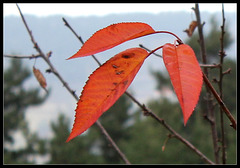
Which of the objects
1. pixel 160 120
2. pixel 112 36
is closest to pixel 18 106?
pixel 160 120

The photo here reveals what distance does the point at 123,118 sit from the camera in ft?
41.2

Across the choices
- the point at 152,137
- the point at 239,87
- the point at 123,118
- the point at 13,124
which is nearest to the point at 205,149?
the point at 152,137

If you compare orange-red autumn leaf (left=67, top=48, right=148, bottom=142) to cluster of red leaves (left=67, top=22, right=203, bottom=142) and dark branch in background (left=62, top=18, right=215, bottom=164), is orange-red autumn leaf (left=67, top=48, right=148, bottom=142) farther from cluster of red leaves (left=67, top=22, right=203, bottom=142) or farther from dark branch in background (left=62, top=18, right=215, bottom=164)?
dark branch in background (left=62, top=18, right=215, bottom=164)

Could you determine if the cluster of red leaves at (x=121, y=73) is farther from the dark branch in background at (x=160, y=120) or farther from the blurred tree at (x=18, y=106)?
the blurred tree at (x=18, y=106)

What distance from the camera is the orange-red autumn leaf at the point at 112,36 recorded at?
0.33 metres

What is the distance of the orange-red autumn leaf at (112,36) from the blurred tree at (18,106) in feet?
37.2

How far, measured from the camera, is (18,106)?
12.6 m

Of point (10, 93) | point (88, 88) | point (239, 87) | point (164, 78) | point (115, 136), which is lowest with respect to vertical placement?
point (115, 136)

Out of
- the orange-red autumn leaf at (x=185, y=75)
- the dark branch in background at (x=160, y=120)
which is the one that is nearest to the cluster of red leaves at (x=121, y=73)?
the orange-red autumn leaf at (x=185, y=75)

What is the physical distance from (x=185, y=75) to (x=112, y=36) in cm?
9

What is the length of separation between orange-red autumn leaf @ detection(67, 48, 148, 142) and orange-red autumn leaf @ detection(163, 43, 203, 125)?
0.10ft

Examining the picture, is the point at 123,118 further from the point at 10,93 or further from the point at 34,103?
the point at 10,93

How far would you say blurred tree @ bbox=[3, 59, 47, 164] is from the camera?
39.0 feet

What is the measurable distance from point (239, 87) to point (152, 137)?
31.0 ft
